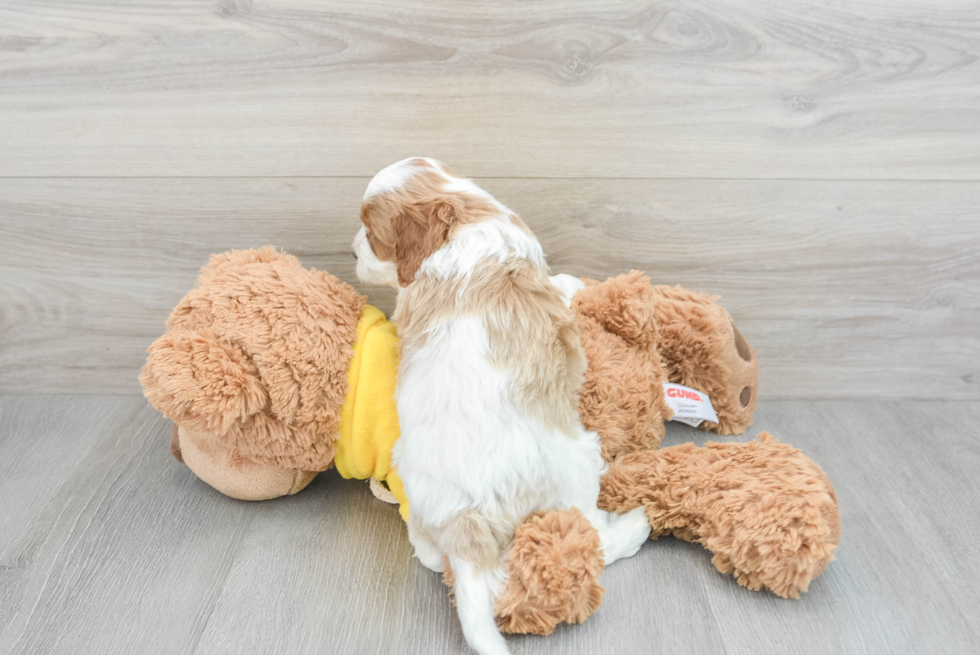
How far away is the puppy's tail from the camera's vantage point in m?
0.75

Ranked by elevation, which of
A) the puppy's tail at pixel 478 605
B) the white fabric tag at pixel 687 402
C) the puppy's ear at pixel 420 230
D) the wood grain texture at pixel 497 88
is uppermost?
the wood grain texture at pixel 497 88

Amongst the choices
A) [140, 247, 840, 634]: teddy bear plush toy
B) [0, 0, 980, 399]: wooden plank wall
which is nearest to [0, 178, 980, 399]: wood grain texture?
[0, 0, 980, 399]: wooden plank wall

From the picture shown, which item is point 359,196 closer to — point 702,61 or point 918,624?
point 702,61

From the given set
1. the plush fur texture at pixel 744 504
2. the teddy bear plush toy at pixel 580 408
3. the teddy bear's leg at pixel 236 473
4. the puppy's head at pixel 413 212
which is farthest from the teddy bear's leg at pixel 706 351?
the teddy bear's leg at pixel 236 473

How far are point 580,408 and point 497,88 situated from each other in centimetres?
51

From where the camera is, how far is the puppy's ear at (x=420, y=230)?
2.74 ft

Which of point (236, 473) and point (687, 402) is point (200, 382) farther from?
point (687, 402)

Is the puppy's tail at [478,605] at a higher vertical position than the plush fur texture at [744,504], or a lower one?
lower

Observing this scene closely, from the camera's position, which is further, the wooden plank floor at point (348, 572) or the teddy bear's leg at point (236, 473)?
the teddy bear's leg at point (236, 473)

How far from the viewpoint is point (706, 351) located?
3.58ft

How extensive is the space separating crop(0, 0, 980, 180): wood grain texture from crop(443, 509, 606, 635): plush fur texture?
0.58m

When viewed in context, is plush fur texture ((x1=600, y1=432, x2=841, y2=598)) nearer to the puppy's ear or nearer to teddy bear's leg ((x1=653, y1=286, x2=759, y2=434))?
teddy bear's leg ((x1=653, y1=286, x2=759, y2=434))

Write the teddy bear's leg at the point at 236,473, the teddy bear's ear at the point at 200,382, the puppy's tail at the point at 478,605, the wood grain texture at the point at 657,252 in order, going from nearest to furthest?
1. the puppy's tail at the point at 478,605
2. the teddy bear's ear at the point at 200,382
3. the teddy bear's leg at the point at 236,473
4. the wood grain texture at the point at 657,252

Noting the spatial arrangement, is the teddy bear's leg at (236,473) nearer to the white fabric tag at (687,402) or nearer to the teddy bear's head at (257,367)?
the teddy bear's head at (257,367)
